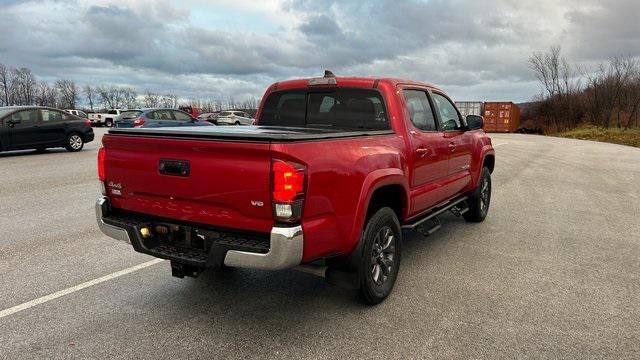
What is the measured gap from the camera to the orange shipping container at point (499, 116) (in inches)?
1802

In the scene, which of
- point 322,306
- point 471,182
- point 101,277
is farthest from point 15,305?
point 471,182

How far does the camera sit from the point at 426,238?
19.6 feet

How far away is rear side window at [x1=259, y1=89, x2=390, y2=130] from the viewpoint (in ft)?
15.1

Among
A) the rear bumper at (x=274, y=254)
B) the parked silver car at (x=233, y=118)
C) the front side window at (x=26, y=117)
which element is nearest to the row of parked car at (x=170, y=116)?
the parked silver car at (x=233, y=118)

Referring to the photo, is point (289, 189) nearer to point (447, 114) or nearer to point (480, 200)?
point (447, 114)

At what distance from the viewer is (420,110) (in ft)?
16.4

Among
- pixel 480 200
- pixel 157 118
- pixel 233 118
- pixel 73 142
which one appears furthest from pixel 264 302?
pixel 233 118

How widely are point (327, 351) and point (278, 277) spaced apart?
56.0 inches

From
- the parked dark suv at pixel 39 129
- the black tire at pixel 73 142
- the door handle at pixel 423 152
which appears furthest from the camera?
the black tire at pixel 73 142

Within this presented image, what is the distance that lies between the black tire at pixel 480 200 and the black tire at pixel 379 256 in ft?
9.59

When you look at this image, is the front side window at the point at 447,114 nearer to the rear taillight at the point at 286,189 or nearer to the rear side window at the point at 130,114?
the rear taillight at the point at 286,189

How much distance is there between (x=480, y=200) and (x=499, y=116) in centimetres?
4262

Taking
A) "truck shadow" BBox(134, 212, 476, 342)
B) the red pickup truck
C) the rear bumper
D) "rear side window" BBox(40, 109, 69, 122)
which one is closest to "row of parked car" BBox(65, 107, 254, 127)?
"rear side window" BBox(40, 109, 69, 122)

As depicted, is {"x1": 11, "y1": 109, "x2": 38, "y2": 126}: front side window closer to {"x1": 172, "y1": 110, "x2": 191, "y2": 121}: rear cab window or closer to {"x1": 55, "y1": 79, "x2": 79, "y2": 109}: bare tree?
{"x1": 172, "y1": 110, "x2": 191, "y2": 121}: rear cab window
